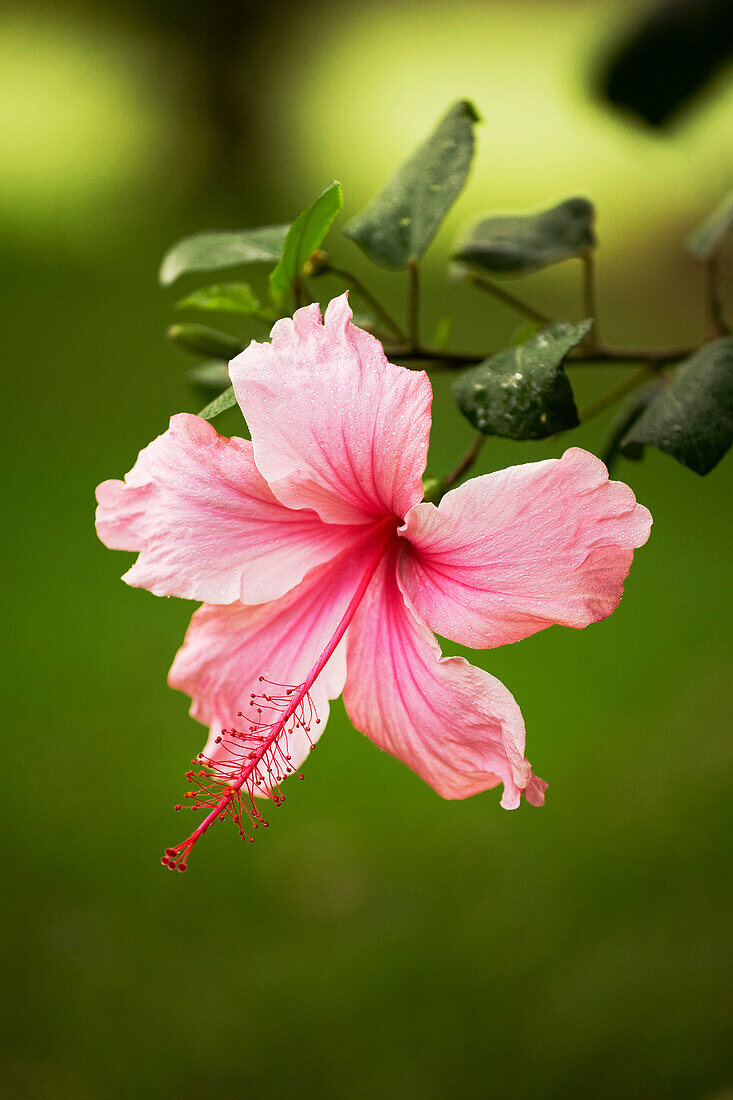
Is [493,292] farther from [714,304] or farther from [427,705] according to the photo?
[427,705]

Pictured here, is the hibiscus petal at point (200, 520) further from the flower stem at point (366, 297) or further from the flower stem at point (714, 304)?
the flower stem at point (714, 304)

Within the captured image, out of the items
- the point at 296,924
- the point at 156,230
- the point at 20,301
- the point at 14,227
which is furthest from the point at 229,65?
the point at 296,924

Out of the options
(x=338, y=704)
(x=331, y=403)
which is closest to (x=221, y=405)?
(x=331, y=403)

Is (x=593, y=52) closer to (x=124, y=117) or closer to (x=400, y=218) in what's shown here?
(x=400, y=218)

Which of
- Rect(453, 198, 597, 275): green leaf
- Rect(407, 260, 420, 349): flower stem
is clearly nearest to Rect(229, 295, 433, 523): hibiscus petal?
Rect(407, 260, 420, 349): flower stem

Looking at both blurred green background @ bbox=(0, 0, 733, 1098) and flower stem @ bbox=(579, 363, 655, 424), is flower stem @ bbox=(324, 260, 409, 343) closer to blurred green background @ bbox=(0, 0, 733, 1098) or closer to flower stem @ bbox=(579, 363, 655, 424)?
flower stem @ bbox=(579, 363, 655, 424)
